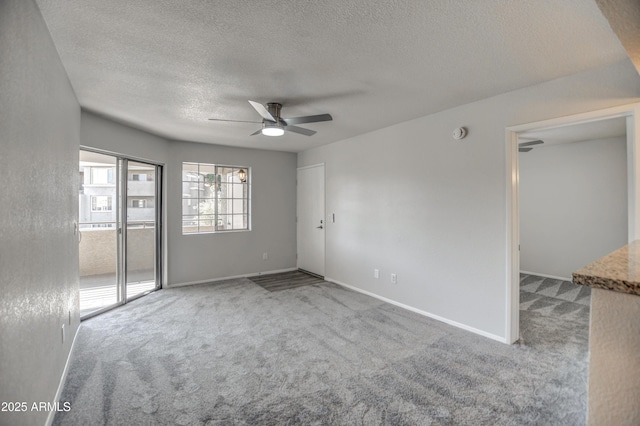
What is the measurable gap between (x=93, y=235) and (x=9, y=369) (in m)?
4.10

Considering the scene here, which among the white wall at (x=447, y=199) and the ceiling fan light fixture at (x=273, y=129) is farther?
the ceiling fan light fixture at (x=273, y=129)

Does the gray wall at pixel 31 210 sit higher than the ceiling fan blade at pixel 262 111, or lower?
lower

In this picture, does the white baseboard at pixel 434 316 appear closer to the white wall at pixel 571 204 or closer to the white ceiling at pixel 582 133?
the white ceiling at pixel 582 133

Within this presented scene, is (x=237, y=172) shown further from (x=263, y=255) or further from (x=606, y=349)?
(x=606, y=349)

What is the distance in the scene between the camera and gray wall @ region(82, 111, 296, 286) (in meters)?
4.56

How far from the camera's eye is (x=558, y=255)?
534cm

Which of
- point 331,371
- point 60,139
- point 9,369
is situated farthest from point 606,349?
point 60,139

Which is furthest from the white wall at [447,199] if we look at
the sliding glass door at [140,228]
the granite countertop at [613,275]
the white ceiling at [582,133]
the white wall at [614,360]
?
the sliding glass door at [140,228]

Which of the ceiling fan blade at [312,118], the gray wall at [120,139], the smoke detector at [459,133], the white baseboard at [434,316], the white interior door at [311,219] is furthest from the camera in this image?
the white interior door at [311,219]

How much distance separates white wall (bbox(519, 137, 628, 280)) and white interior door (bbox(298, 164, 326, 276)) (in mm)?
3979

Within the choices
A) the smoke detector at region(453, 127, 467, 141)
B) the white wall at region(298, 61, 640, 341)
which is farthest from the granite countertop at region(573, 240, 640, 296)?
the smoke detector at region(453, 127, 467, 141)

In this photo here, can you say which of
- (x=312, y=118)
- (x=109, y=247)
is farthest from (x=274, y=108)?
(x=109, y=247)

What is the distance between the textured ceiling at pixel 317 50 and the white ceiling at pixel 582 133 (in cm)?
197

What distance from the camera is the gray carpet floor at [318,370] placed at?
1933 mm
